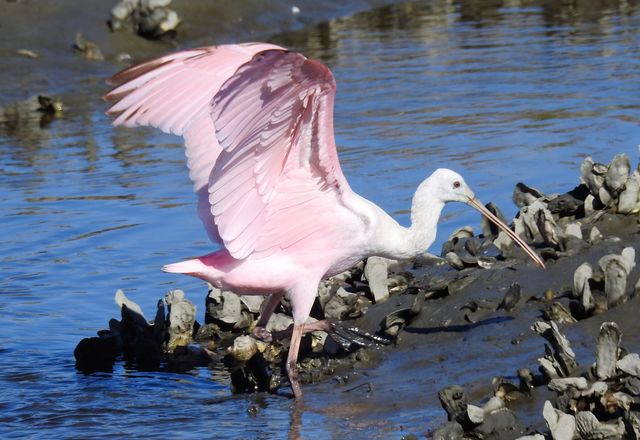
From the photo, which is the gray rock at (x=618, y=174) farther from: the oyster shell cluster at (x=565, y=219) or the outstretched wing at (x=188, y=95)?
the outstretched wing at (x=188, y=95)

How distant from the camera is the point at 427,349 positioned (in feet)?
24.6

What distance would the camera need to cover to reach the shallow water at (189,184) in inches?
283

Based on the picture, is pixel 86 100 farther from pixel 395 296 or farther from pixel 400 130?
pixel 395 296

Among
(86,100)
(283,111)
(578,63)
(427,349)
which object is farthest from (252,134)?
(578,63)

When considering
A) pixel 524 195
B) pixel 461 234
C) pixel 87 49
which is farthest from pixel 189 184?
pixel 87 49

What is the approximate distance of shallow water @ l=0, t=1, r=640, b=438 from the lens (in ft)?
23.5

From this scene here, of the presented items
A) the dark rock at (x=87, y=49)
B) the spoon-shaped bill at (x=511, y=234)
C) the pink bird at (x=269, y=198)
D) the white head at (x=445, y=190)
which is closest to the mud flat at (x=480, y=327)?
the spoon-shaped bill at (x=511, y=234)

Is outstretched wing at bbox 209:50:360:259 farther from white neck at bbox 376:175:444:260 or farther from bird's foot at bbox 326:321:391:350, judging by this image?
bird's foot at bbox 326:321:391:350

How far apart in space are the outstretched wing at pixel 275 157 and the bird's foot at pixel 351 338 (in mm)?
609

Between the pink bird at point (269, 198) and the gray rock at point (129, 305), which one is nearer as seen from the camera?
the pink bird at point (269, 198)

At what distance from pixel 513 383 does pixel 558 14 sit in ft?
52.8

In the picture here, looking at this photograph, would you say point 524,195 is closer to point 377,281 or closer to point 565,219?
point 565,219

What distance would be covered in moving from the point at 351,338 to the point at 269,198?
1020mm

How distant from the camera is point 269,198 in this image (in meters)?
7.50
